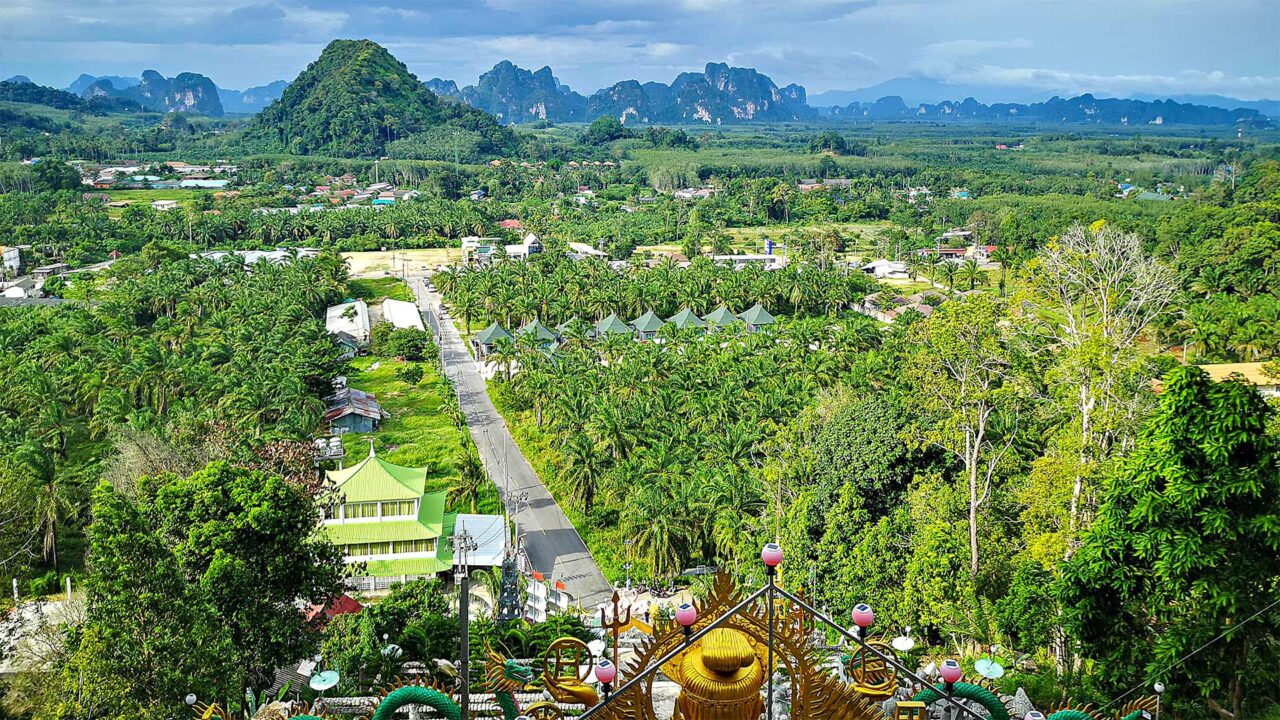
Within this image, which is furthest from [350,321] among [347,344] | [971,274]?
[971,274]

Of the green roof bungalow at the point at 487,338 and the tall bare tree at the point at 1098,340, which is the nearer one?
the tall bare tree at the point at 1098,340

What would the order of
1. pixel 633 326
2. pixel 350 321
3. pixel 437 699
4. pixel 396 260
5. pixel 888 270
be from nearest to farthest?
pixel 437 699
pixel 633 326
pixel 350 321
pixel 888 270
pixel 396 260

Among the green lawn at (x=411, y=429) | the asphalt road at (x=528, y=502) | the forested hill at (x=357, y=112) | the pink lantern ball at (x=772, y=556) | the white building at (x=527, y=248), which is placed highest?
the forested hill at (x=357, y=112)

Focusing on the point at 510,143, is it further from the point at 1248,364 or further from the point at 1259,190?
the point at 1248,364

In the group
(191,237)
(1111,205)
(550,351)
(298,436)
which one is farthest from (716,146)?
(298,436)

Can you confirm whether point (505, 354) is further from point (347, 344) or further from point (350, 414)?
point (347, 344)

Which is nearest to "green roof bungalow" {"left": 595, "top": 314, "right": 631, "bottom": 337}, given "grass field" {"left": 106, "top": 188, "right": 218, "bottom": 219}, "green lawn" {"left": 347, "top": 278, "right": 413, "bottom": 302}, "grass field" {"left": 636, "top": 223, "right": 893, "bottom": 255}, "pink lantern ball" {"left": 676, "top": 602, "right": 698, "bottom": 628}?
"green lawn" {"left": 347, "top": 278, "right": 413, "bottom": 302}

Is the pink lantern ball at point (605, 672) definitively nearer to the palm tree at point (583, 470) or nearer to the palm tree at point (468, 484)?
the palm tree at point (583, 470)

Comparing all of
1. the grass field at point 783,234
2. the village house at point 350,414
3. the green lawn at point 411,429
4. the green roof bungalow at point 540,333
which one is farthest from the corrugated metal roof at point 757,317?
the grass field at point 783,234

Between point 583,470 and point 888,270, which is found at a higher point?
point 888,270
